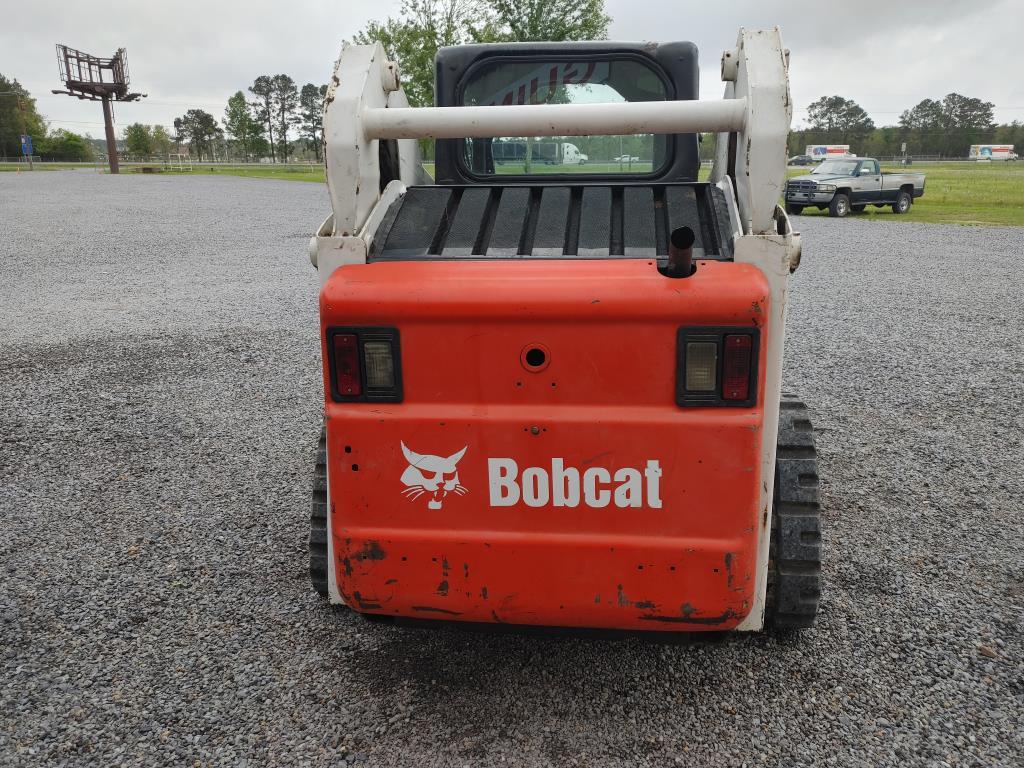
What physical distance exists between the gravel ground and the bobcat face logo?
0.76 meters

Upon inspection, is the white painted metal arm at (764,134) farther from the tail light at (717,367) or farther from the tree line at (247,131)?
the tree line at (247,131)

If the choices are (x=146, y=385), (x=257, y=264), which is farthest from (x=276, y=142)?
(x=146, y=385)

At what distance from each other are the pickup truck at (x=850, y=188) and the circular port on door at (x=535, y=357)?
20827 millimetres

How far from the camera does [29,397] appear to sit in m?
5.57

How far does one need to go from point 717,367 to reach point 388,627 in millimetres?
1589

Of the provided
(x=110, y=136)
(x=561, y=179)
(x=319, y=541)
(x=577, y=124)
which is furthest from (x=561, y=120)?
(x=110, y=136)

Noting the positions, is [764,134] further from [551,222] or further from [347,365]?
[347,365]

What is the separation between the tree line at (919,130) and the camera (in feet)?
295

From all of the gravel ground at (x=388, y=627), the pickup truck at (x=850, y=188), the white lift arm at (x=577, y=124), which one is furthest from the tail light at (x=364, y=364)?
the pickup truck at (x=850, y=188)

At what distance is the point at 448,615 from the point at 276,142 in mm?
108383

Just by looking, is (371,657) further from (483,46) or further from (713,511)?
(483,46)

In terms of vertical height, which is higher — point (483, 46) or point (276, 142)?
point (276, 142)

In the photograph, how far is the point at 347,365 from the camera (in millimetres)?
2107

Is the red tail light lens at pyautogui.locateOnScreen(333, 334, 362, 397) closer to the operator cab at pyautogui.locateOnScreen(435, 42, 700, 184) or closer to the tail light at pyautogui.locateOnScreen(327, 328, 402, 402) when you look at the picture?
the tail light at pyautogui.locateOnScreen(327, 328, 402, 402)
